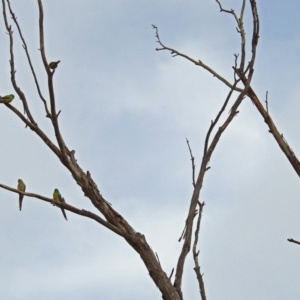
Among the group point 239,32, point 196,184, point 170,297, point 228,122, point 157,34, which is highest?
point 157,34

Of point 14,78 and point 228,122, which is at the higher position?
point 14,78

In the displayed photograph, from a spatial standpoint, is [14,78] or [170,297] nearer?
[170,297]

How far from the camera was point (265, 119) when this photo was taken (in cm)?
323

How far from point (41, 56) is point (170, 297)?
154 cm

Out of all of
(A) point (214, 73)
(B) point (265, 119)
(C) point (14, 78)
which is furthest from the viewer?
(A) point (214, 73)

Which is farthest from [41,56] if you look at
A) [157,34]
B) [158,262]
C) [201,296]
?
[157,34]

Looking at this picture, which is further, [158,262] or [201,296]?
[201,296]

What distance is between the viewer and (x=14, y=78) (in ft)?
9.41

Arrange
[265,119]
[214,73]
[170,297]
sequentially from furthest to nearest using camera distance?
[214,73], [265,119], [170,297]

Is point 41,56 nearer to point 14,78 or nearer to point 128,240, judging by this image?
point 14,78

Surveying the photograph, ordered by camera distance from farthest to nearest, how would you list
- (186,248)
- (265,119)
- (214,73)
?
(214,73) < (265,119) < (186,248)

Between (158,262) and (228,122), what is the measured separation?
0.99m

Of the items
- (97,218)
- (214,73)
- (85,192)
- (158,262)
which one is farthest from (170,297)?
(214,73)

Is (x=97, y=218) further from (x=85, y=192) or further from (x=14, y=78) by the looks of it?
(x=14, y=78)
